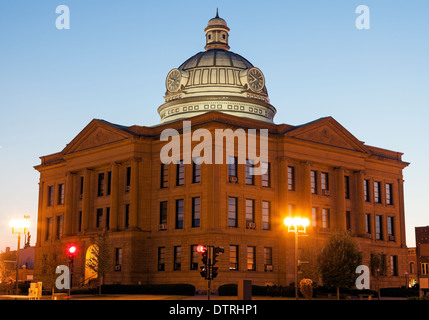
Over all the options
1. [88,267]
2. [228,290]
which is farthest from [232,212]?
[88,267]

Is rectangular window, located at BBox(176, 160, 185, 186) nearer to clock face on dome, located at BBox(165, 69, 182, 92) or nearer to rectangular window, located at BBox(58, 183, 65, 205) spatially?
clock face on dome, located at BBox(165, 69, 182, 92)

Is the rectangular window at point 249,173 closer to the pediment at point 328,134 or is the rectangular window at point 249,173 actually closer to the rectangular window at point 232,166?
the rectangular window at point 232,166

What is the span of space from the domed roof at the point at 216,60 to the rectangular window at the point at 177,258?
23.8m

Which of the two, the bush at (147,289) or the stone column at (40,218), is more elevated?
the stone column at (40,218)

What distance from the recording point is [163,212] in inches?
2736

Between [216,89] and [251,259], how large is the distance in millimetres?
21650

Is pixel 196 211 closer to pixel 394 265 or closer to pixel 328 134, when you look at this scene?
pixel 328 134

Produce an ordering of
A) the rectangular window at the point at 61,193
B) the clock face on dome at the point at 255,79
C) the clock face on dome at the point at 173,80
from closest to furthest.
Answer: the clock face on dome at the point at 255,79 < the clock face on dome at the point at 173,80 < the rectangular window at the point at 61,193

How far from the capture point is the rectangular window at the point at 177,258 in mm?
66787

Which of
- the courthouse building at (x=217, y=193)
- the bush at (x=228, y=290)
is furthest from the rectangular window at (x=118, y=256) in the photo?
the bush at (x=228, y=290)

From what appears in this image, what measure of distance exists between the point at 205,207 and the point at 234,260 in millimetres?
5577

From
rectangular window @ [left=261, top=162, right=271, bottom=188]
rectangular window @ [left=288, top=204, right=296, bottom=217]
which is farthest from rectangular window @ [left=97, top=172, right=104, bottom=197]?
rectangular window @ [left=288, top=204, right=296, bottom=217]

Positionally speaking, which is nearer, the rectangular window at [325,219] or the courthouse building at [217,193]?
the courthouse building at [217,193]
